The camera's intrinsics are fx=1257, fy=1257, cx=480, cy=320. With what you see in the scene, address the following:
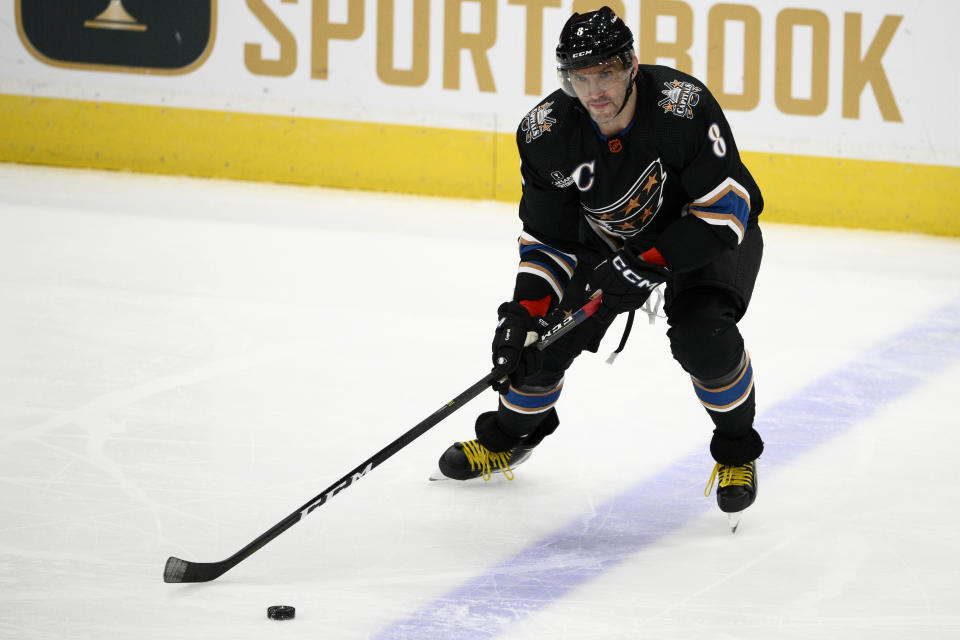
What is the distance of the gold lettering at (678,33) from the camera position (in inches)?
212

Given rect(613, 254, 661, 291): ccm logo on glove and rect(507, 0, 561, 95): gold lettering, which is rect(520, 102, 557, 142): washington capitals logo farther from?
rect(507, 0, 561, 95): gold lettering

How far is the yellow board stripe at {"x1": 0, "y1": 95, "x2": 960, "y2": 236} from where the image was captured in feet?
17.5

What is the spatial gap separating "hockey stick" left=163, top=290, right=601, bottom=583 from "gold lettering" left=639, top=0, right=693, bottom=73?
3199mm

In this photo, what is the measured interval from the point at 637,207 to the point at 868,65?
330cm

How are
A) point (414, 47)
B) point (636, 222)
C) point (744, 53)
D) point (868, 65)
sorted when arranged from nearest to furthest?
point (636, 222)
point (868, 65)
point (744, 53)
point (414, 47)

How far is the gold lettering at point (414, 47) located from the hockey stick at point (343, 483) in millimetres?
3440

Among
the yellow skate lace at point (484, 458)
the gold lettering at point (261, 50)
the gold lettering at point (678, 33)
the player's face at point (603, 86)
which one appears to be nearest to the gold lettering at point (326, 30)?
the gold lettering at point (261, 50)

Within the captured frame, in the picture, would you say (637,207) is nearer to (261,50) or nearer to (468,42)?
(468,42)

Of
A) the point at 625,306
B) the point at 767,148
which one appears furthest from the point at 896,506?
the point at 767,148

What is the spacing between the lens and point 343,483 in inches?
90.4

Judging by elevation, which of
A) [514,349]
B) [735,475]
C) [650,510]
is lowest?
[650,510]

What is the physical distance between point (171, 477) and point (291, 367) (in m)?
0.80

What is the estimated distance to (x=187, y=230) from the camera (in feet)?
16.1

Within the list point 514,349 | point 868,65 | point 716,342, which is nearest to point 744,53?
point 868,65
